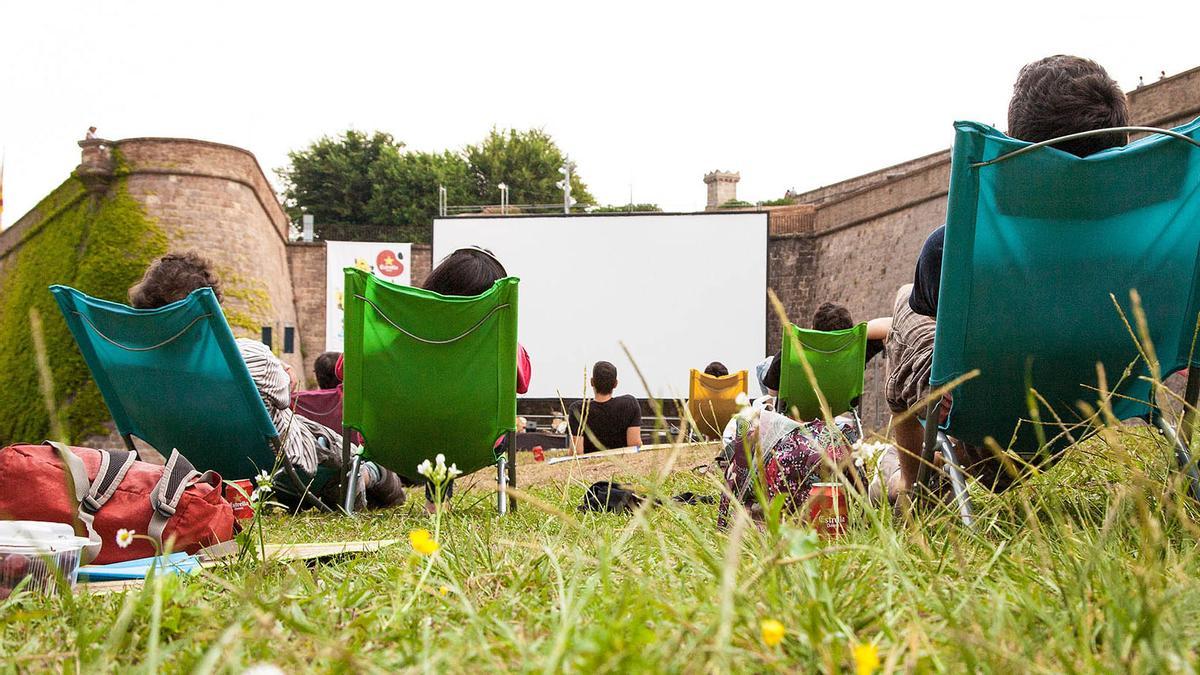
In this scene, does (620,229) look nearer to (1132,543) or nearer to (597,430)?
(597,430)

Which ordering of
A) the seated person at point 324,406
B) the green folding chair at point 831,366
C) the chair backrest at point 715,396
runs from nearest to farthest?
1. the seated person at point 324,406
2. the green folding chair at point 831,366
3. the chair backrest at point 715,396

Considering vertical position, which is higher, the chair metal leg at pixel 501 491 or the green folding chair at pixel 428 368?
the green folding chair at pixel 428 368

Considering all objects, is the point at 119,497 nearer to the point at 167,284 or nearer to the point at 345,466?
the point at 345,466

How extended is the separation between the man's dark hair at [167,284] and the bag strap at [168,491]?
55.0 inches

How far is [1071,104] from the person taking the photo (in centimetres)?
195

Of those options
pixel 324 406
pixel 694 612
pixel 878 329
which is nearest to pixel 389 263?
pixel 324 406

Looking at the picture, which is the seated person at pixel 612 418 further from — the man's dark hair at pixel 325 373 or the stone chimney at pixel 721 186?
the stone chimney at pixel 721 186

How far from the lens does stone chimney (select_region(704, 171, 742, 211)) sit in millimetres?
39406

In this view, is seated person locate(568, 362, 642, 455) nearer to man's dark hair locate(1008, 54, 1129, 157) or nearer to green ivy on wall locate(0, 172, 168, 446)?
man's dark hair locate(1008, 54, 1129, 157)

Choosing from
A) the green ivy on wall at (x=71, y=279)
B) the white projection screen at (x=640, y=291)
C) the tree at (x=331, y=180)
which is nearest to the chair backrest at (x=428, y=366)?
the white projection screen at (x=640, y=291)

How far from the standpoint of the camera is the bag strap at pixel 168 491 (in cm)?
197

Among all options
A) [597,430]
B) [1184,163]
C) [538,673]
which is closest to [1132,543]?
[1184,163]

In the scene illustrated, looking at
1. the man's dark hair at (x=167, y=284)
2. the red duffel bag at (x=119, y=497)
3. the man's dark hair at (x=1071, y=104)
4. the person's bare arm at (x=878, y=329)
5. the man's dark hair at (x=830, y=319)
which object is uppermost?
the man's dark hair at (x=1071, y=104)

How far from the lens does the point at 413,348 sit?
3314mm
